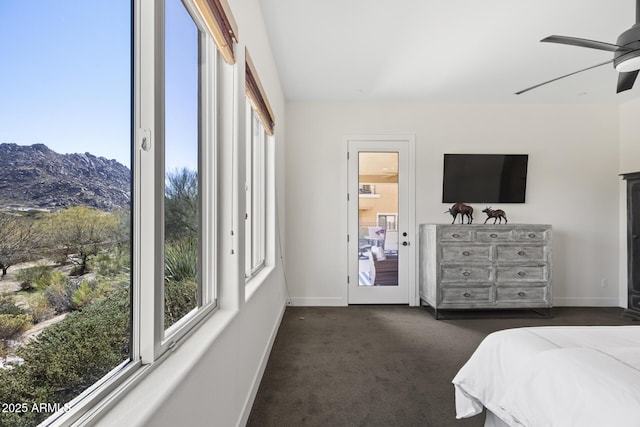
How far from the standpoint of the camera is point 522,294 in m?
3.71

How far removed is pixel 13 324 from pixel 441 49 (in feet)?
10.9

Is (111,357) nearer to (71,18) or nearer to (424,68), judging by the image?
(71,18)

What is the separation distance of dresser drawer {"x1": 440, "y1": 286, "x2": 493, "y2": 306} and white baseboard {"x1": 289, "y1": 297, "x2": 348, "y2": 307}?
1.27 m

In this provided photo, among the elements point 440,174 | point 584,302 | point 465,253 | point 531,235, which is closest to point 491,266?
point 465,253

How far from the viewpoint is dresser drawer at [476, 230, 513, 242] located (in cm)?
370

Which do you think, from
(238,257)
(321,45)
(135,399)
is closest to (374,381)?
(238,257)

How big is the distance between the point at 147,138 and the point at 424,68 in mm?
3079

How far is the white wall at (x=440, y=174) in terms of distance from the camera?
4250 mm

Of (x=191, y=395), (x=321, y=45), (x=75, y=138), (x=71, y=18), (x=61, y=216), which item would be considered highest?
(x=321, y=45)

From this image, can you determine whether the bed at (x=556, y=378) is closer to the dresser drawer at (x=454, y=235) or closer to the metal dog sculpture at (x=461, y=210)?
the dresser drawer at (x=454, y=235)

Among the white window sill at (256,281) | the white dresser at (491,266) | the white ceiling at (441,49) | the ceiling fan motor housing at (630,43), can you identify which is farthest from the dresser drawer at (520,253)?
the white window sill at (256,281)

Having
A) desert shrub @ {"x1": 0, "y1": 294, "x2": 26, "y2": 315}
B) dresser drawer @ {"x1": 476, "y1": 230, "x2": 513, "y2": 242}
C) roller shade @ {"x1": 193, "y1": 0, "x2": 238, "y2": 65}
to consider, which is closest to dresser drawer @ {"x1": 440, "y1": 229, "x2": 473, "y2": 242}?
dresser drawer @ {"x1": 476, "y1": 230, "x2": 513, "y2": 242}

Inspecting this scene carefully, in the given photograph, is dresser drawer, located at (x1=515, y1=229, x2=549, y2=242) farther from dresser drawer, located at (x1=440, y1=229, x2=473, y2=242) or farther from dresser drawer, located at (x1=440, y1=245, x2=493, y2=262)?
dresser drawer, located at (x1=440, y1=229, x2=473, y2=242)

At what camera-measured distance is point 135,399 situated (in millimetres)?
852
